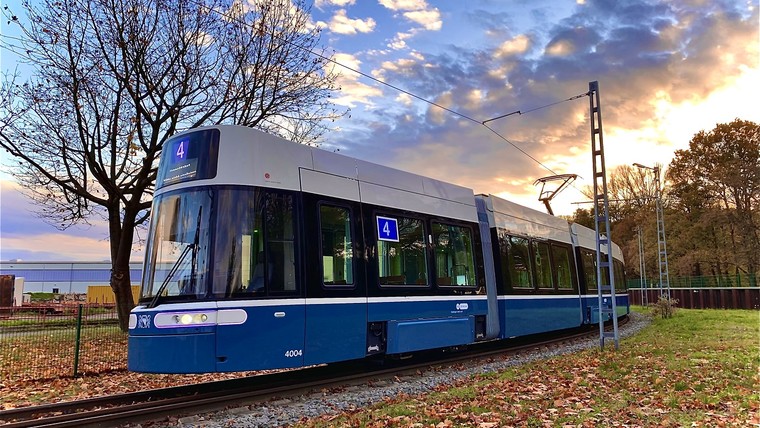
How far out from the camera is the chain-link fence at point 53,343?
11.4m

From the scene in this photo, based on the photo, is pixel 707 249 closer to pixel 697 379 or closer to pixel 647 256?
pixel 647 256

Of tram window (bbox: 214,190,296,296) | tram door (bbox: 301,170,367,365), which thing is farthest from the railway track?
tram window (bbox: 214,190,296,296)

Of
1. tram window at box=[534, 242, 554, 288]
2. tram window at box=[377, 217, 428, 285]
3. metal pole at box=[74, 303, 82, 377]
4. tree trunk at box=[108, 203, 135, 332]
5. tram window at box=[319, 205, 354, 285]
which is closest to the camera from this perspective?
tram window at box=[319, 205, 354, 285]

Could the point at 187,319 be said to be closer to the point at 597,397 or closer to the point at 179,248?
the point at 179,248

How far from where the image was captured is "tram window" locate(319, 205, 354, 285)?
863 centimetres

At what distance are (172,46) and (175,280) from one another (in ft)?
36.2

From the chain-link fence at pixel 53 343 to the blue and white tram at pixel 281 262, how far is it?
16.6 feet

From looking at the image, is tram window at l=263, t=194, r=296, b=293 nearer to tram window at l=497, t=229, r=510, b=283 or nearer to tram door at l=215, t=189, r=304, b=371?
tram door at l=215, t=189, r=304, b=371

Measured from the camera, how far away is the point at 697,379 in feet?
28.1

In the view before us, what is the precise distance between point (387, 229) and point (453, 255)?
2353mm

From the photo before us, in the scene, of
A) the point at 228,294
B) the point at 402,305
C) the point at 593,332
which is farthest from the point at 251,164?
the point at 593,332

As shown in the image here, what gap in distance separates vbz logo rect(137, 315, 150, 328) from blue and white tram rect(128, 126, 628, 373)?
0.02 m

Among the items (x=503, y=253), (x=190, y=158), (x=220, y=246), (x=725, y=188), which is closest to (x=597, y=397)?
(x=220, y=246)

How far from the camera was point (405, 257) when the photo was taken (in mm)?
A: 10289
